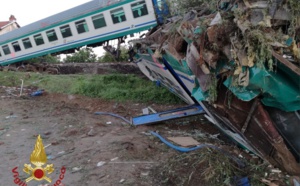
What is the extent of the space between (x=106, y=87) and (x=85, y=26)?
3.96 meters

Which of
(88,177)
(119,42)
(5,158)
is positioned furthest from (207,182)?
(119,42)

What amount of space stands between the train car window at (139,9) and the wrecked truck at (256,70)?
6.94m

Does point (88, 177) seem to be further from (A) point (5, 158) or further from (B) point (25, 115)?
(B) point (25, 115)

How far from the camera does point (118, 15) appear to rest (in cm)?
1038

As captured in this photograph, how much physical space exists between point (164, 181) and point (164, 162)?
42 centimetres

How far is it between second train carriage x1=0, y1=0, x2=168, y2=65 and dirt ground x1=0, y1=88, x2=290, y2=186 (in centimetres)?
407

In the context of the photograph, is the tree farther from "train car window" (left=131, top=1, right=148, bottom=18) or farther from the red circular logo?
the red circular logo

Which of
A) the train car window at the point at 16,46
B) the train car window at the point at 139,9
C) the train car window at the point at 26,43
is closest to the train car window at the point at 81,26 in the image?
the train car window at the point at 139,9

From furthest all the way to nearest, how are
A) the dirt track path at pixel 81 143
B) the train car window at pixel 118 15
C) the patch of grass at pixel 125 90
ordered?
1. the train car window at pixel 118 15
2. the patch of grass at pixel 125 90
3. the dirt track path at pixel 81 143

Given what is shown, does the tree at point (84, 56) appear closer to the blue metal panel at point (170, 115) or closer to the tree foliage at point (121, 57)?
the tree foliage at point (121, 57)

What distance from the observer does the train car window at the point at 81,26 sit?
442 inches

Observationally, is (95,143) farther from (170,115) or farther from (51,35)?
(51,35)

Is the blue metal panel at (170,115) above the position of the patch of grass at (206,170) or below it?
below

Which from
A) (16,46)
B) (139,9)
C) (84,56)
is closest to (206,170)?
(139,9)
